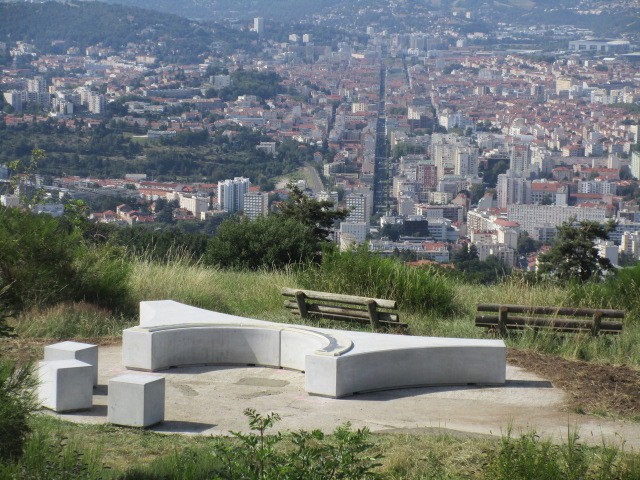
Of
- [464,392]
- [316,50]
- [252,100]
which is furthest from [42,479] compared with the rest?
[316,50]

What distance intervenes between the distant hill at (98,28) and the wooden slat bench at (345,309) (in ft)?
414

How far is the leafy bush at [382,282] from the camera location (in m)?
9.87

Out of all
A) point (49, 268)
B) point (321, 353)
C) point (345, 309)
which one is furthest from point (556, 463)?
point (49, 268)

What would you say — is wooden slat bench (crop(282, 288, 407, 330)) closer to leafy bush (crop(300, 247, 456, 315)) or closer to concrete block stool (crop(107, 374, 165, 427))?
leafy bush (crop(300, 247, 456, 315))

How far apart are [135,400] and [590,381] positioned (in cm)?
302

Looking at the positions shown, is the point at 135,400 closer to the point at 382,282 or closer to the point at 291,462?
the point at 291,462

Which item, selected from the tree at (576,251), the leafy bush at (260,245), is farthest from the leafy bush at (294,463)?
the tree at (576,251)

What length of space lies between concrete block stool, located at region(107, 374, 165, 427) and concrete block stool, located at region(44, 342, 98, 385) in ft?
2.97

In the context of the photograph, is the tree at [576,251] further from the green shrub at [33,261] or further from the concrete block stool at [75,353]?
the concrete block stool at [75,353]

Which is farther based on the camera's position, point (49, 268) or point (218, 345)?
point (49, 268)

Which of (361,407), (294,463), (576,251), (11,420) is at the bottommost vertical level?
(576,251)

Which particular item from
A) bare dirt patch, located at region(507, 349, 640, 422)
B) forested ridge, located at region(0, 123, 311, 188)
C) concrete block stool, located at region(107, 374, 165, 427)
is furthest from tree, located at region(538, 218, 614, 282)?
forested ridge, located at region(0, 123, 311, 188)

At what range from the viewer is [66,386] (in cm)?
647

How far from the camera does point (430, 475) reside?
5172mm
